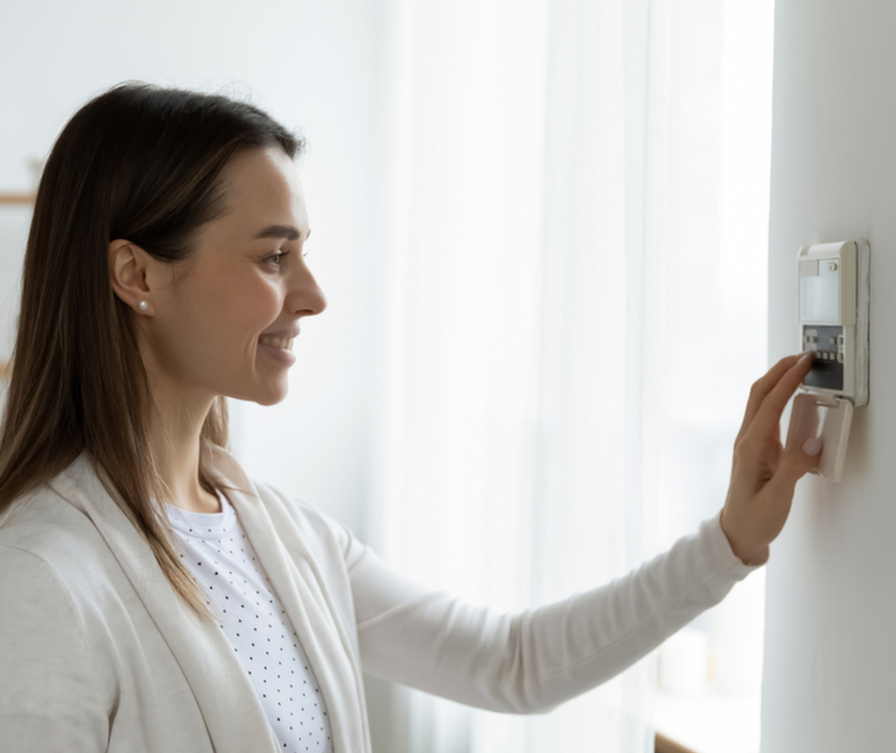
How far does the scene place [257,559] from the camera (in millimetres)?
1000

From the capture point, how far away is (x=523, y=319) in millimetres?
1471

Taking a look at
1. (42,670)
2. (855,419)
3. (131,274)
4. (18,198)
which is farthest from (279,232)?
(18,198)

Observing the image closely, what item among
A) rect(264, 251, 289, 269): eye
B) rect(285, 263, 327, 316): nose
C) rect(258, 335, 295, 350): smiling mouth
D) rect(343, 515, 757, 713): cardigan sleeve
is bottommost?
rect(343, 515, 757, 713): cardigan sleeve

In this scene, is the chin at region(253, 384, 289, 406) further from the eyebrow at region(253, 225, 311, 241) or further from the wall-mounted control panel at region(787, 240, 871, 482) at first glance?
the wall-mounted control panel at region(787, 240, 871, 482)

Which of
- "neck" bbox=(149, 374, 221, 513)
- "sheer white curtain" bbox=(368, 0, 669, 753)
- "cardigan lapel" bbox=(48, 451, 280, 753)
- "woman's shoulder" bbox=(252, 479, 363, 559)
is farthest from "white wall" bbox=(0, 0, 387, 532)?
"cardigan lapel" bbox=(48, 451, 280, 753)

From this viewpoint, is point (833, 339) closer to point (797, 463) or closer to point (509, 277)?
point (797, 463)

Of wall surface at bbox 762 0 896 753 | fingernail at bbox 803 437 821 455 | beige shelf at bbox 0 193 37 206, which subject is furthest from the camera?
beige shelf at bbox 0 193 37 206

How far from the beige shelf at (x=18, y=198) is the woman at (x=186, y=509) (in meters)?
1.24

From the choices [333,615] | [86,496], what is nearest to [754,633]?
[333,615]

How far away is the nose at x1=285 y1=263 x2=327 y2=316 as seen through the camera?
94 cm

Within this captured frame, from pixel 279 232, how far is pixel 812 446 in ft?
1.83

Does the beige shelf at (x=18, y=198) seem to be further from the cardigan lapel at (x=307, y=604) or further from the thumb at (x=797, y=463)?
the thumb at (x=797, y=463)

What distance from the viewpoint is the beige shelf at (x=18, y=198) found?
6.49 ft

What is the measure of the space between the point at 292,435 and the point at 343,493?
0.21 m
